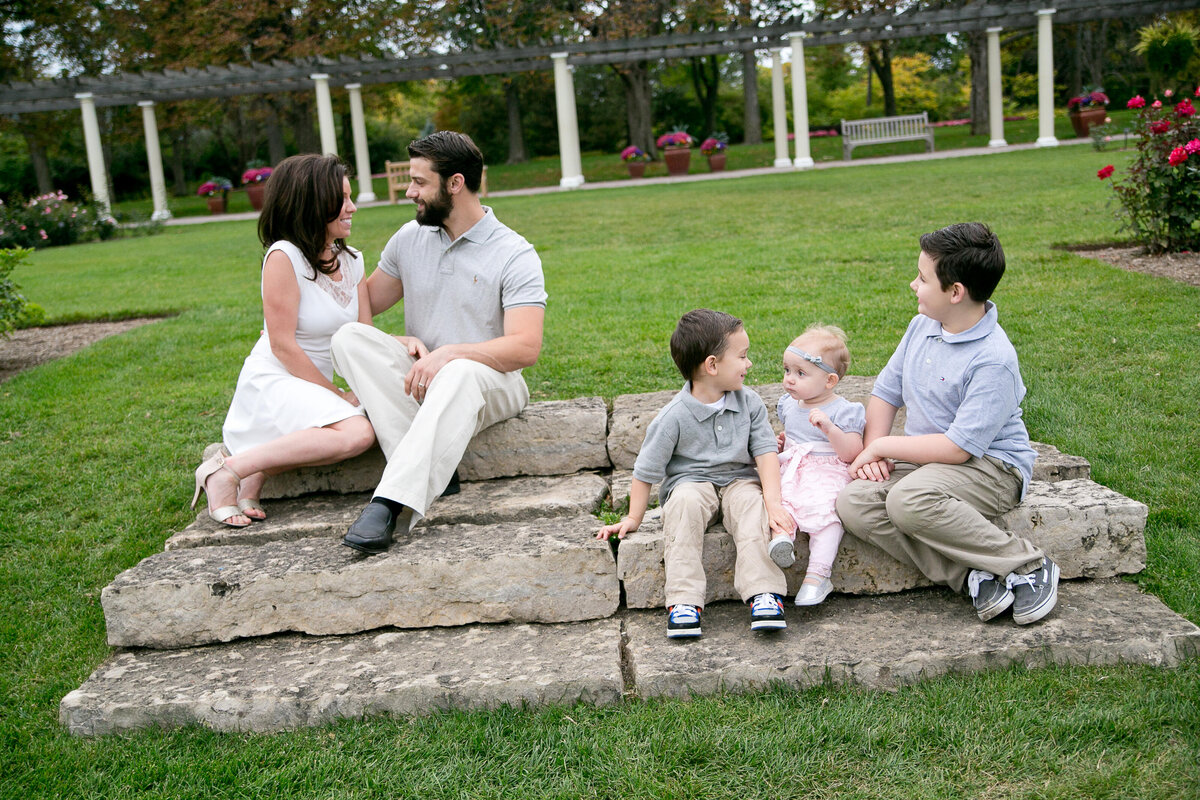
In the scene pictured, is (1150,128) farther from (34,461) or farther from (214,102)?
(214,102)

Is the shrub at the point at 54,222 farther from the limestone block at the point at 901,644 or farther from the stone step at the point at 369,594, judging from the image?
the limestone block at the point at 901,644

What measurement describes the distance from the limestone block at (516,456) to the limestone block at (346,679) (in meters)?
0.94

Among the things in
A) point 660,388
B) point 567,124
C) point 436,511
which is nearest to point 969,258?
point 436,511

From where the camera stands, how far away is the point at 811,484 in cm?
332

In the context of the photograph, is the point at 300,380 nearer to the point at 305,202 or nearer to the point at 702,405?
the point at 305,202

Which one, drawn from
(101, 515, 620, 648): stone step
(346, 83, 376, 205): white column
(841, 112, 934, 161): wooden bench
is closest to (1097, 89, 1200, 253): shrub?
(101, 515, 620, 648): stone step

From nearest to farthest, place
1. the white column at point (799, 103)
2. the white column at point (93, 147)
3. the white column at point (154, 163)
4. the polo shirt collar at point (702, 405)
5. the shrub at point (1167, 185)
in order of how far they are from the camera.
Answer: the polo shirt collar at point (702, 405), the shrub at point (1167, 185), the white column at point (799, 103), the white column at point (93, 147), the white column at point (154, 163)

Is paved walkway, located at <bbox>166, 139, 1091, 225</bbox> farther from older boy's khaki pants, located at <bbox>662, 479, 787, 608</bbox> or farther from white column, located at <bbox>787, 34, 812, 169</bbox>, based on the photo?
older boy's khaki pants, located at <bbox>662, 479, 787, 608</bbox>

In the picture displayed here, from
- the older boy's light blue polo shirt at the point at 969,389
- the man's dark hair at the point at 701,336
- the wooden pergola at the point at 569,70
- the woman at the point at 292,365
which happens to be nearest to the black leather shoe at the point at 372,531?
the woman at the point at 292,365

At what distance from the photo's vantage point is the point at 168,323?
8.52m

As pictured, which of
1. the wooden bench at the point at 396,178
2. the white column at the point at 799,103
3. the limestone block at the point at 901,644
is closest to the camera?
the limestone block at the point at 901,644

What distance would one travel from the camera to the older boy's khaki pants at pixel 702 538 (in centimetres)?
306

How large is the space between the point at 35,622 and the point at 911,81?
39961mm

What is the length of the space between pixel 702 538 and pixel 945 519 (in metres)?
0.74
